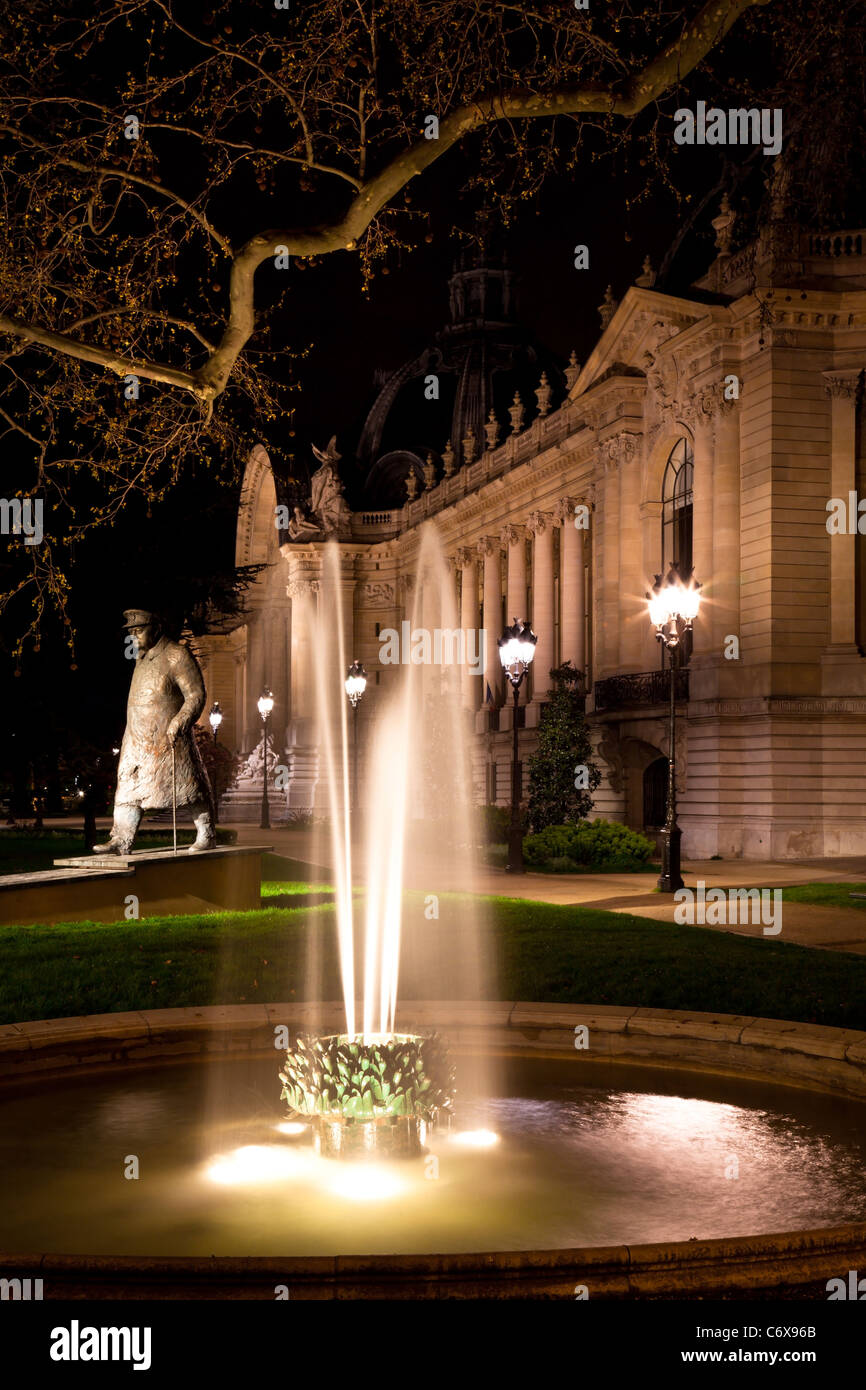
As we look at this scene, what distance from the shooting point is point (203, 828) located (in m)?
17.5

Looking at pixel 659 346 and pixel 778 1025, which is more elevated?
pixel 659 346

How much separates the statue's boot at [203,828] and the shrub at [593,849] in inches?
546

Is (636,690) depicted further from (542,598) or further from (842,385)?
(542,598)

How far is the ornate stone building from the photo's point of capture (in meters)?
34.8

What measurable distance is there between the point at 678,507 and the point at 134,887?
98.6ft

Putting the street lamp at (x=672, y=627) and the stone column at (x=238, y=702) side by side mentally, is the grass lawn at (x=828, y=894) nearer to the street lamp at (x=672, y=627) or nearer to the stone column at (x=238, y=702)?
the street lamp at (x=672, y=627)

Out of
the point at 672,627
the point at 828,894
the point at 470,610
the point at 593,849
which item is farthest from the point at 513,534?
the point at 828,894

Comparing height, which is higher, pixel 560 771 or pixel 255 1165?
pixel 560 771

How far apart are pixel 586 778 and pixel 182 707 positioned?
26794 millimetres

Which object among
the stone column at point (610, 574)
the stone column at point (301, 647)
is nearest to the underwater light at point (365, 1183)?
the stone column at point (610, 574)

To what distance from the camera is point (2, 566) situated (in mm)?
19672

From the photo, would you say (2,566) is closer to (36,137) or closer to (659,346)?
(36,137)

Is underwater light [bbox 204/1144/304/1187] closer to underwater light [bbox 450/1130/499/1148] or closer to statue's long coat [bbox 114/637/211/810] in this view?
underwater light [bbox 450/1130/499/1148]

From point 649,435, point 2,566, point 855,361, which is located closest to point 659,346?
point 649,435
